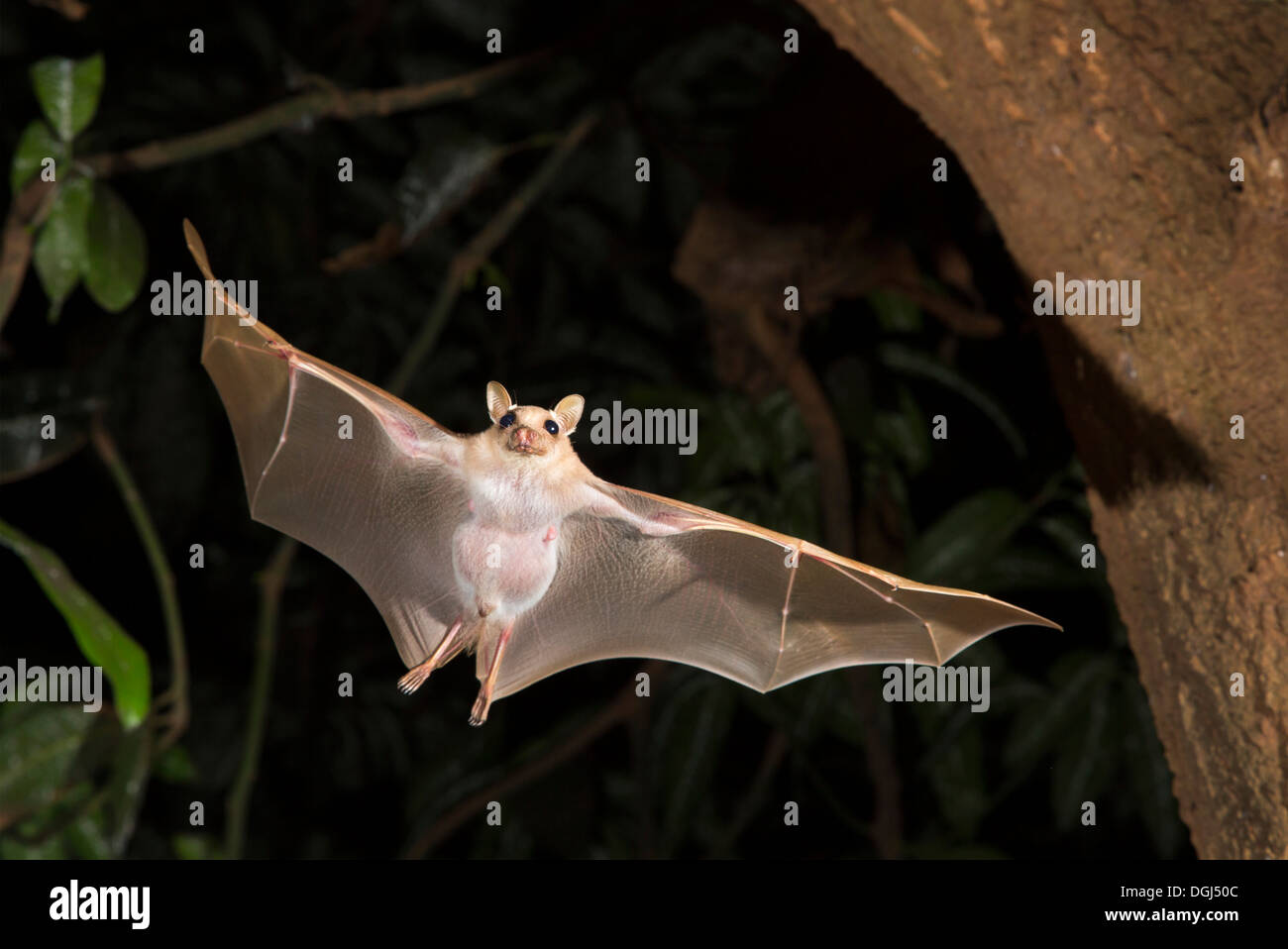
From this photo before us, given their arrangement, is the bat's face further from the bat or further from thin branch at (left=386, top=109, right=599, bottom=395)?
thin branch at (left=386, top=109, right=599, bottom=395)

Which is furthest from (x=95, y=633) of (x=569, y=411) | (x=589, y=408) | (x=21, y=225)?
(x=589, y=408)

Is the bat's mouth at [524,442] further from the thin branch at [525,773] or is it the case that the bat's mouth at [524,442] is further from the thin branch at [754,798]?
the thin branch at [754,798]

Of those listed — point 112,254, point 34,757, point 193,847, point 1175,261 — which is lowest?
point 193,847

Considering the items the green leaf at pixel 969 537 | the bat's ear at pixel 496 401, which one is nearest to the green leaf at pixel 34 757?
the bat's ear at pixel 496 401

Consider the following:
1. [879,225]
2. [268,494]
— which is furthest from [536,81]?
[268,494]

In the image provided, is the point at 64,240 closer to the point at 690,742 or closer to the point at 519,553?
the point at 519,553

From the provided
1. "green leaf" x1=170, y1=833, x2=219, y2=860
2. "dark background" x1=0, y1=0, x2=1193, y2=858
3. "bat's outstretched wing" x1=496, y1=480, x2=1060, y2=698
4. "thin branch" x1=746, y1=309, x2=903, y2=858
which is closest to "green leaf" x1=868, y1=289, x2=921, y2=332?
"dark background" x1=0, y1=0, x2=1193, y2=858

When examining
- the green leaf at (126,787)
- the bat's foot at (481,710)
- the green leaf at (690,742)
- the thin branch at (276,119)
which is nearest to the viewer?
the bat's foot at (481,710)
